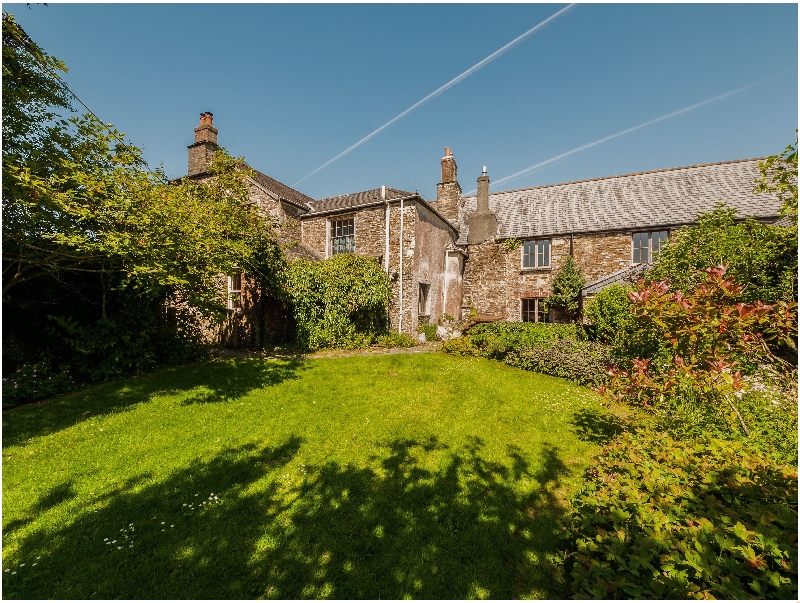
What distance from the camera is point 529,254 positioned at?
18.7m

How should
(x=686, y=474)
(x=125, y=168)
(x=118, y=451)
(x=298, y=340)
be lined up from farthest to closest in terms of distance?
(x=298, y=340), (x=125, y=168), (x=118, y=451), (x=686, y=474)

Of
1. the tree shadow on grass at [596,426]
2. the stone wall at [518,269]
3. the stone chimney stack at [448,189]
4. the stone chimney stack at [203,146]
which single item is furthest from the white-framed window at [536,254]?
the stone chimney stack at [203,146]

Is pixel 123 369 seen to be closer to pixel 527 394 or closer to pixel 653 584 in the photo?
pixel 527 394

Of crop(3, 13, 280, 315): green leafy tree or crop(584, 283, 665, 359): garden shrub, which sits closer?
crop(3, 13, 280, 315): green leafy tree

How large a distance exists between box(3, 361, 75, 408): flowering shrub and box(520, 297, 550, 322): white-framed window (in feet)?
62.3

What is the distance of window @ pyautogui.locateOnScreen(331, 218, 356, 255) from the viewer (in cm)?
1642

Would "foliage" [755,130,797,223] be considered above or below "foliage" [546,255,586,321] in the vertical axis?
above

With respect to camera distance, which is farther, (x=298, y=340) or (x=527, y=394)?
(x=298, y=340)

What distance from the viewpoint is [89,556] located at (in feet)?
10.2

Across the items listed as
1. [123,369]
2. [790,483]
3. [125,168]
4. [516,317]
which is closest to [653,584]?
[790,483]

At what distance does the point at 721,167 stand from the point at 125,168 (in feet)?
89.8

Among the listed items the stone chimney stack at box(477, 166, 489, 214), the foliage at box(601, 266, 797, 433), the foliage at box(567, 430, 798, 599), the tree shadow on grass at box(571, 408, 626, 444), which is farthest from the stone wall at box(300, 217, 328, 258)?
the foliage at box(567, 430, 798, 599)

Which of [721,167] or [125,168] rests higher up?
[721,167]

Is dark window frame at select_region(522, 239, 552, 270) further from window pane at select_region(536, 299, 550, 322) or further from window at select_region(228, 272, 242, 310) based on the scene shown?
window at select_region(228, 272, 242, 310)
